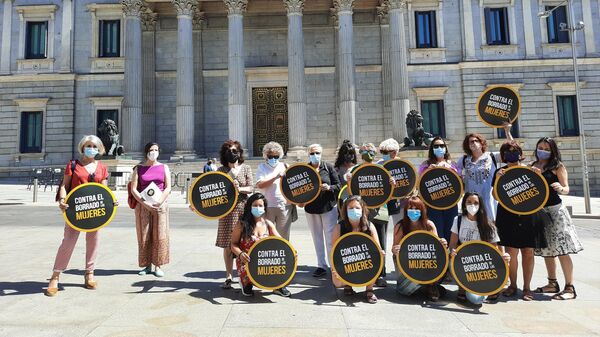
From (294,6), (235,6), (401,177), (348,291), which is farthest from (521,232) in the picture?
(235,6)

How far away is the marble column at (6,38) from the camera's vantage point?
25547 millimetres

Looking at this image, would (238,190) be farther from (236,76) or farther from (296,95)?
(236,76)

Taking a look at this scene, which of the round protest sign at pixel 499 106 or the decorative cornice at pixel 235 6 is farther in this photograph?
the decorative cornice at pixel 235 6

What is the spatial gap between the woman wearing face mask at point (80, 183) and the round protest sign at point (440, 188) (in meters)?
4.36

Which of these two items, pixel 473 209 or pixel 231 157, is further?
pixel 231 157

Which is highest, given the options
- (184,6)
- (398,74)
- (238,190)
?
(184,6)

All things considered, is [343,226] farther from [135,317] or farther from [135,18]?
[135,18]

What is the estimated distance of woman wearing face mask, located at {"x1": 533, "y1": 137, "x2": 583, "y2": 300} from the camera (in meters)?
4.56

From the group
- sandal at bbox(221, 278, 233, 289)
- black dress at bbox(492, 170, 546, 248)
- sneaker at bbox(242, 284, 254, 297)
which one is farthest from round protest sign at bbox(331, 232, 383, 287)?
black dress at bbox(492, 170, 546, 248)

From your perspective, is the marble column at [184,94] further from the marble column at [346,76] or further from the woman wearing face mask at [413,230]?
the woman wearing face mask at [413,230]

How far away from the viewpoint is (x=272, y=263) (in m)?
4.47

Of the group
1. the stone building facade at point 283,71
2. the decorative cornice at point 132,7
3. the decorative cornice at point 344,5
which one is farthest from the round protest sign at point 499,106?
the decorative cornice at point 132,7

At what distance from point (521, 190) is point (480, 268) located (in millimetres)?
1115

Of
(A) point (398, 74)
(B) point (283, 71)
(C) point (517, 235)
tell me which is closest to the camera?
(C) point (517, 235)
